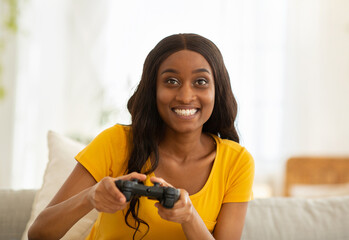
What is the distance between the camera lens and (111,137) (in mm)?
1703

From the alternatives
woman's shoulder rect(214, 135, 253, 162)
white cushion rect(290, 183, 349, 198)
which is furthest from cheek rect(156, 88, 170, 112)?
white cushion rect(290, 183, 349, 198)

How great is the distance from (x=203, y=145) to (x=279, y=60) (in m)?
2.79

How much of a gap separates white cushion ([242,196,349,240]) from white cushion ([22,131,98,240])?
0.59 metres

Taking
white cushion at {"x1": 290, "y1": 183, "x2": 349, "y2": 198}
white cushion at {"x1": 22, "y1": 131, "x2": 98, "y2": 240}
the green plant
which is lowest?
white cushion at {"x1": 290, "y1": 183, "x2": 349, "y2": 198}

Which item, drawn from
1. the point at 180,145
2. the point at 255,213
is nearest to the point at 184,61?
the point at 180,145

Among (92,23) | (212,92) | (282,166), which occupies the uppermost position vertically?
(92,23)

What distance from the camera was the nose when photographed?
161 cm

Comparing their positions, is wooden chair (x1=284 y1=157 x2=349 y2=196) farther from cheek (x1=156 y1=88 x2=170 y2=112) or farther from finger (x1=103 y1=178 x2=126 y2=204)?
finger (x1=103 y1=178 x2=126 y2=204)

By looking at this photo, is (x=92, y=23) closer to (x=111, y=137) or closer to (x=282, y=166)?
(x=282, y=166)

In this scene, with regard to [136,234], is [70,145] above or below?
above

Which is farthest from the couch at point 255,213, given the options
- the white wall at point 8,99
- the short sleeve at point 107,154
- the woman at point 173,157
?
the white wall at point 8,99

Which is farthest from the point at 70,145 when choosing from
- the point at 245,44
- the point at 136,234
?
the point at 245,44

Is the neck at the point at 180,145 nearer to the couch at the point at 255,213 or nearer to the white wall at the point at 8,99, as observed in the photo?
the couch at the point at 255,213

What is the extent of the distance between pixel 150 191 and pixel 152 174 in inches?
17.1
